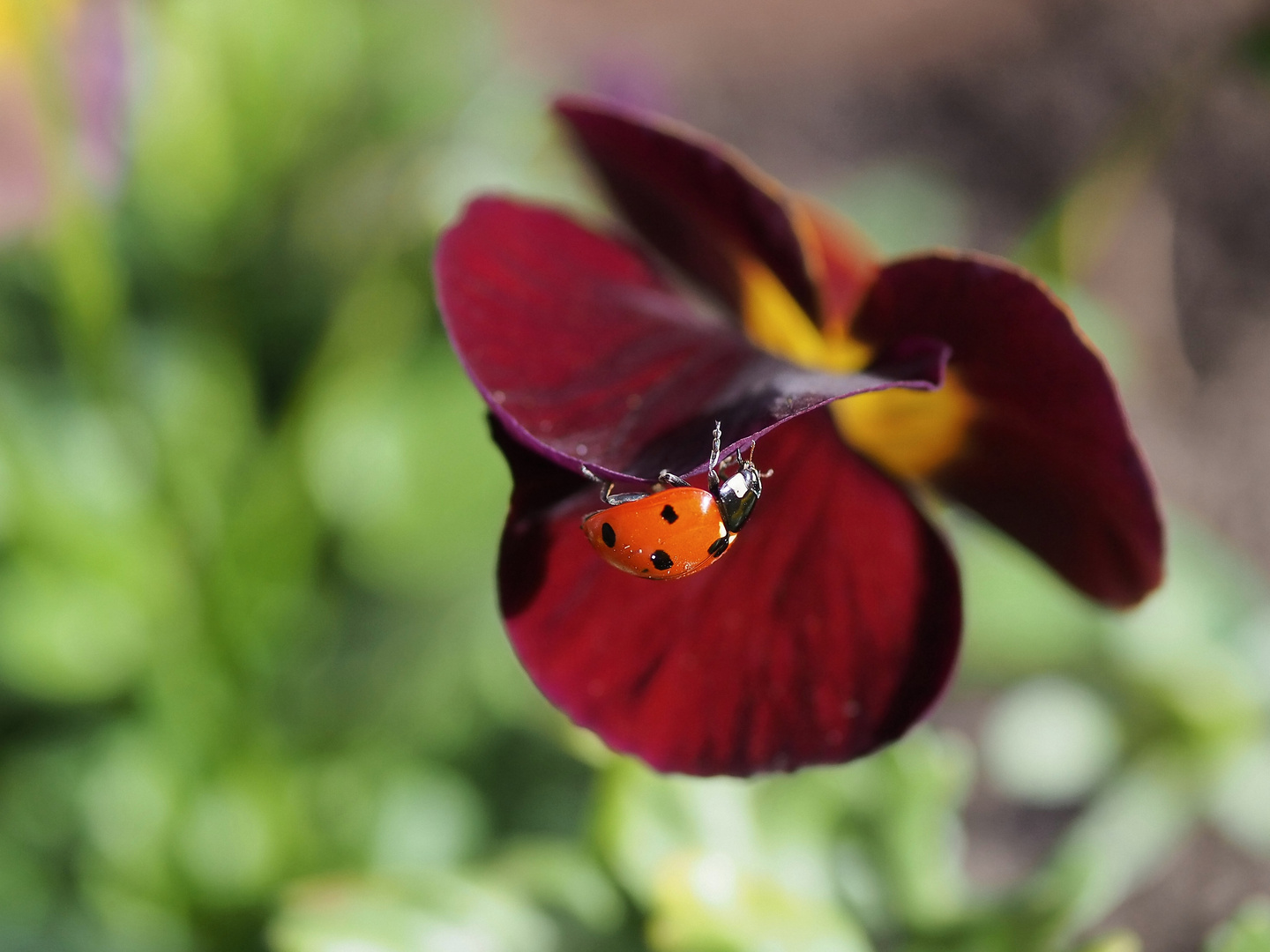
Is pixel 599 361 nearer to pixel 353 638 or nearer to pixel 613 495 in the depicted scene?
pixel 613 495

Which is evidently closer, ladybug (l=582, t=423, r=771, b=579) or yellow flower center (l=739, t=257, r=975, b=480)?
ladybug (l=582, t=423, r=771, b=579)

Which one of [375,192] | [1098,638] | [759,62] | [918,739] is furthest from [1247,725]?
[759,62]

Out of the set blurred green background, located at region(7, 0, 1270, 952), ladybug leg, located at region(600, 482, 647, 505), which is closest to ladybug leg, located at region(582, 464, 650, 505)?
ladybug leg, located at region(600, 482, 647, 505)

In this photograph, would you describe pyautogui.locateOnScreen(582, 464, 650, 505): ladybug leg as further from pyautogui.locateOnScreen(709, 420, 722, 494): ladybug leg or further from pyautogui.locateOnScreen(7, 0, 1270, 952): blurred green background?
pyautogui.locateOnScreen(7, 0, 1270, 952): blurred green background

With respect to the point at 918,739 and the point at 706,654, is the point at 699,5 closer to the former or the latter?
the point at 918,739

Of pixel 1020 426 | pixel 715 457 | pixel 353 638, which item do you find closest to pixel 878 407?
pixel 1020 426

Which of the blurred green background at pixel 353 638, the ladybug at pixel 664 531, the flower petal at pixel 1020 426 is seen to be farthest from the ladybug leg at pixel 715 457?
the blurred green background at pixel 353 638
